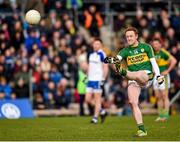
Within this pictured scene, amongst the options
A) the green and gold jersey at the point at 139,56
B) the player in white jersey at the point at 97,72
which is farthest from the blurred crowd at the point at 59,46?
the green and gold jersey at the point at 139,56

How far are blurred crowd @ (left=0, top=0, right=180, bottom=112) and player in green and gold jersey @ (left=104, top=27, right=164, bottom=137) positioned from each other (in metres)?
12.1

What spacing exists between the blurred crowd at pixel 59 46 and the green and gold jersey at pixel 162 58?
233 inches

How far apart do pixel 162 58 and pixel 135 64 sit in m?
7.06

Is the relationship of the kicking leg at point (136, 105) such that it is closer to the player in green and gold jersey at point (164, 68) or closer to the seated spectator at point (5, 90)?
the player in green and gold jersey at point (164, 68)

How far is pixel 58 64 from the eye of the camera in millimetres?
29609

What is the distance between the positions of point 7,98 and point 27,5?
18.8 feet

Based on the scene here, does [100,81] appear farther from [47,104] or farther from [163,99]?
[47,104]

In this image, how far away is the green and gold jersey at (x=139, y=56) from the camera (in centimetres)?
1655

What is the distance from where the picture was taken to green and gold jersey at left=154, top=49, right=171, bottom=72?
23.4m

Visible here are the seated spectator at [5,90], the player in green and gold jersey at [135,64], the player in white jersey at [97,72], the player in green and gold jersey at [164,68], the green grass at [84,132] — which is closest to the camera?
the green grass at [84,132]

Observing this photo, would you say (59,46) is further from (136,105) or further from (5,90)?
(136,105)

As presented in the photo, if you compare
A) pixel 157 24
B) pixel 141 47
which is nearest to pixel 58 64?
pixel 157 24

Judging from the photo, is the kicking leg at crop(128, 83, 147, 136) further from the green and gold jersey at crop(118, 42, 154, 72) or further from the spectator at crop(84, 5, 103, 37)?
the spectator at crop(84, 5, 103, 37)

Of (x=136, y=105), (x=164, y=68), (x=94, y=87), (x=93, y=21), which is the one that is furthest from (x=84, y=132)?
(x=93, y=21)
